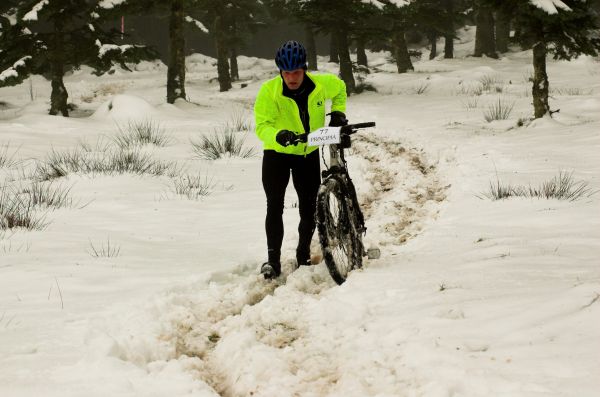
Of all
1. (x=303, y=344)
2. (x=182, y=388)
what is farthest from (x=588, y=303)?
(x=182, y=388)

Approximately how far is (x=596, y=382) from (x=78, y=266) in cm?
398

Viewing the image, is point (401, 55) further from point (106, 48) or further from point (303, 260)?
point (303, 260)

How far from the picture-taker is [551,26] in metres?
9.99

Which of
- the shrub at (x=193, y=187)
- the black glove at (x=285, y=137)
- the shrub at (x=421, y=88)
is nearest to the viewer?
the black glove at (x=285, y=137)

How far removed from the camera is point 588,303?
3.03 m

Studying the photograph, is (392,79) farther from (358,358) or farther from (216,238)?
(358,358)

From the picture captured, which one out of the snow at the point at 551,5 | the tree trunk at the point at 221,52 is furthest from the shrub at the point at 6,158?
the tree trunk at the point at 221,52

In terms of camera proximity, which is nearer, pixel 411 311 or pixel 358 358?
pixel 358 358

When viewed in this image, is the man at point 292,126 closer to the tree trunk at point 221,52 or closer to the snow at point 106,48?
the snow at point 106,48

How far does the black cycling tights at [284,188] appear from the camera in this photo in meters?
4.58

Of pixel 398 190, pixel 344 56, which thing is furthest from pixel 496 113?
pixel 344 56

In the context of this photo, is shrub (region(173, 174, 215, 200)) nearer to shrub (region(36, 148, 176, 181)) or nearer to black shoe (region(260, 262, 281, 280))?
shrub (region(36, 148, 176, 181))

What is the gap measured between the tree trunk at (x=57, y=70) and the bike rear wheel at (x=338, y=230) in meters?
13.1

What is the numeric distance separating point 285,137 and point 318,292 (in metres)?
1.30
